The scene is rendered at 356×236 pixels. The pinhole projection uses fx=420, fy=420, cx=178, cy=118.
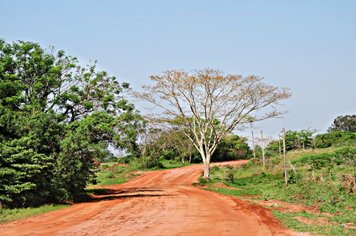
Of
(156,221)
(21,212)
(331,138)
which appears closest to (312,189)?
(156,221)

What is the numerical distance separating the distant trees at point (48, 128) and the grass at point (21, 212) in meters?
0.60

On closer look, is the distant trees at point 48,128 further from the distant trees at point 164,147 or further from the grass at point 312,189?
the distant trees at point 164,147

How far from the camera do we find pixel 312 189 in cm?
2025

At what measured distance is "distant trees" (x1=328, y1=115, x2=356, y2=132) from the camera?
8375 centimetres

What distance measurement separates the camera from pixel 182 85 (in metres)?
32.1

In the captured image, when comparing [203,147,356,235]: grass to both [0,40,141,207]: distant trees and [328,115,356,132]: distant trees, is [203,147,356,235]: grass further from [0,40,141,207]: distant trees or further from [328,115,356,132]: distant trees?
[328,115,356,132]: distant trees

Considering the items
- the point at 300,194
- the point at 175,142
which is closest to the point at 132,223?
the point at 300,194

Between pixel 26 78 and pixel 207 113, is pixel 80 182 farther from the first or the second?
pixel 207 113

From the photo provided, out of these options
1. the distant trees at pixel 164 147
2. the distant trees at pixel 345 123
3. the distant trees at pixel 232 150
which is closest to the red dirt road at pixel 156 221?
the distant trees at pixel 164 147

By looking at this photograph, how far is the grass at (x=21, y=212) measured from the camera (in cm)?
1502

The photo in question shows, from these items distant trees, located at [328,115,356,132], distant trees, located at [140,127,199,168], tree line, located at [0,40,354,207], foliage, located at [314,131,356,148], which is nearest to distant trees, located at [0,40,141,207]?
tree line, located at [0,40,354,207]

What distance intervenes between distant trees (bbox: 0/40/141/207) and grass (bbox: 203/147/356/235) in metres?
8.57

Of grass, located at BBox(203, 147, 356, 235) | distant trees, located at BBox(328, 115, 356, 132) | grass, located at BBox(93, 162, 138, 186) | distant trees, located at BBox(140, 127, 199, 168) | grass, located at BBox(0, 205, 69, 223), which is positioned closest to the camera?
grass, located at BBox(203, 147, 356, 235)

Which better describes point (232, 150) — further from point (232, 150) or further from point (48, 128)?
point (48, 128)
